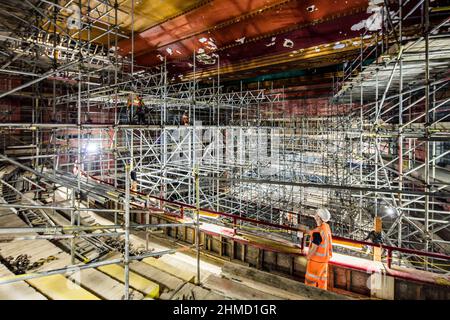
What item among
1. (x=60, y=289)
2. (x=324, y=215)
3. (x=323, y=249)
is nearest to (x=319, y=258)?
(x=323, y=249)

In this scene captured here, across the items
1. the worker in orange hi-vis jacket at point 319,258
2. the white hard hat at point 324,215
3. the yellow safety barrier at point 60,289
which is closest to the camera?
the yellow safety barrier at point 60,289

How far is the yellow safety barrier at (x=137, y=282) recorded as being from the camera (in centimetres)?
→ 266

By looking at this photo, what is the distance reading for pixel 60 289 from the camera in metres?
2.78

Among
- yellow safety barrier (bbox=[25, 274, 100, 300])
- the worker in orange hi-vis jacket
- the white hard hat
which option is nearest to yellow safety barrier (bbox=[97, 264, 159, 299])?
yellow safety barrier (bbox=[25, 274, 100, 300])

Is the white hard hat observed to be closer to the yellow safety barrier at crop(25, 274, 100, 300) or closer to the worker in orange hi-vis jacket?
the worker in orange hi-vis jacket

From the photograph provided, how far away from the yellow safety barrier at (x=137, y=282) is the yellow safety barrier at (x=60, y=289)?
442 millimetres

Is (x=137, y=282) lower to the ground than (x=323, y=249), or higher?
lower

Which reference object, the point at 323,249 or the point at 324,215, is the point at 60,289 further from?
the point at 324,215

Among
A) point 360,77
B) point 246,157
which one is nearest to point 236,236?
point 360,77

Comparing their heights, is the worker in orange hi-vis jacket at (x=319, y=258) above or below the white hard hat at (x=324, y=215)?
below

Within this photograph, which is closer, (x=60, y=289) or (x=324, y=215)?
(x=60, y=289)

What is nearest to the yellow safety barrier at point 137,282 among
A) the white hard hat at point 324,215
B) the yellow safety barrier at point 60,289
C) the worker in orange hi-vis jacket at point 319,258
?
the yellow safety barrier at point 60,289

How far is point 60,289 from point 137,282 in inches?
36.4

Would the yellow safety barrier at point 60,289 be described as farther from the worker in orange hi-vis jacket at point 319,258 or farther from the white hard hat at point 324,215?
the white hard hat at point 324,215
